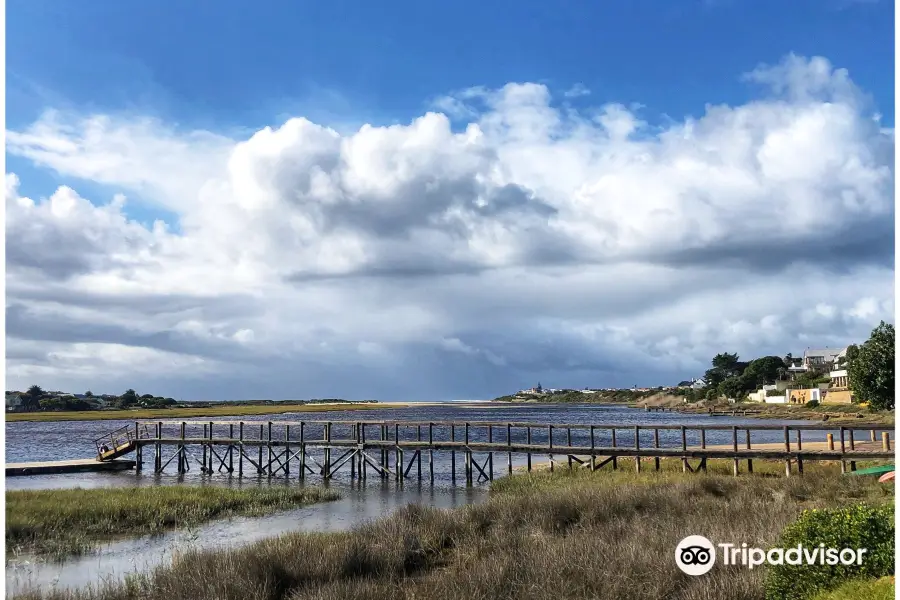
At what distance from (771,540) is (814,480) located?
1264 centimetres

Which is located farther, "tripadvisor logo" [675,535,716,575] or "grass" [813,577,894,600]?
"tripadvisor logo" [675,535,716,575]

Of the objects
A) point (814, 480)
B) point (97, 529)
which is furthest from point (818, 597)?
point (97, 529)

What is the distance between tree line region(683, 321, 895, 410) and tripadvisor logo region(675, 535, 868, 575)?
56.0m

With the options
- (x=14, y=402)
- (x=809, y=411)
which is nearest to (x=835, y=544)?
(x=809, y=411)

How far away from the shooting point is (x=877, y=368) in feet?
194

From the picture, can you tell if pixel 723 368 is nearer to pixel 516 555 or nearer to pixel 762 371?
pixel 762 371

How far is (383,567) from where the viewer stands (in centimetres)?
1264

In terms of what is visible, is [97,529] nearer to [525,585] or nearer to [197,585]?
[197,585]

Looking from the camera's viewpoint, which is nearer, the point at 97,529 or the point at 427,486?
the point at 97,529

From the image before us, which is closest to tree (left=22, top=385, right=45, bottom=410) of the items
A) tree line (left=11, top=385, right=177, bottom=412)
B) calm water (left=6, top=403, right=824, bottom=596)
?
tree line (left=11, top=385, right=177, bottom=412)

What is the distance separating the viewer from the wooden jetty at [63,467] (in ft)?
116

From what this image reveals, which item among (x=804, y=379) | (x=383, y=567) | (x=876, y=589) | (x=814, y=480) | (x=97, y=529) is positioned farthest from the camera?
(x=804, y=379)

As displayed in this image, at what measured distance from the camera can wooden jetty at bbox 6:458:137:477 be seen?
35375 millimetres

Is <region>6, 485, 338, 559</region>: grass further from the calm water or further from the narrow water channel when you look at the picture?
the calm water
